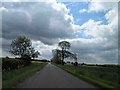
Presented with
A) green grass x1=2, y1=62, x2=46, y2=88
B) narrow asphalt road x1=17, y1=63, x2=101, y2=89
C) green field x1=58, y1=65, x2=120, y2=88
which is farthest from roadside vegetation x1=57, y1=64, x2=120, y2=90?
green grass x1=2, y1=62, x2=46, y2=88

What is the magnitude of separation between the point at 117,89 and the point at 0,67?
2825 centimetres

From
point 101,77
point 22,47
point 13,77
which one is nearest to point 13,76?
point 13,77

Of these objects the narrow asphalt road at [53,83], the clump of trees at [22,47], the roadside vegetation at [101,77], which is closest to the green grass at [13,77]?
the narrow asphalt road at [53,83]

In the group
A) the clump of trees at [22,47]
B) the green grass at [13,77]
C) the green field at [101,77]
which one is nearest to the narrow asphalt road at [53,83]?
the green grass at [13,77]

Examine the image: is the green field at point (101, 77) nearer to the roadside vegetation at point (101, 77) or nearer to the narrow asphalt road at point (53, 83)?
the roadside vegetation at point (101, 77)

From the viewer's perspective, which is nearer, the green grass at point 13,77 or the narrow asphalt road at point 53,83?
the narrow asphalt road at point 53,83

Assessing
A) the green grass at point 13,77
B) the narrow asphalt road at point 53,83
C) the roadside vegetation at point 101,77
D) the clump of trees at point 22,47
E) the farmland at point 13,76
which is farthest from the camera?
the clump of trees at point 22,47

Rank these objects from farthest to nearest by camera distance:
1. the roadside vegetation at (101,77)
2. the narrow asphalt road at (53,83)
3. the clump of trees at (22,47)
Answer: the clump of trees at (22,47)
the roadside vegetation at (101,77)
the narrow asphalt road at (53,83)

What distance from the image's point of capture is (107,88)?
1764 centimetres

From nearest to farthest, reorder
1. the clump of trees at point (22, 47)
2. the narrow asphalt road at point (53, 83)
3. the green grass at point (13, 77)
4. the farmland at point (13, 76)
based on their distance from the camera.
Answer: the narrow asphalt road at point (53, 83) → the green grass at point (13, 77) → the farmland at point (13, 76) → the clump of trees at point (22, 47)

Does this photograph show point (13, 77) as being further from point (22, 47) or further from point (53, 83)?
point (22, 47)

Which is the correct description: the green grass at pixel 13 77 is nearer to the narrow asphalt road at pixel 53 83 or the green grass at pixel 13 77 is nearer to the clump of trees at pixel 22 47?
the narrow asphalt road at pixel 53 83

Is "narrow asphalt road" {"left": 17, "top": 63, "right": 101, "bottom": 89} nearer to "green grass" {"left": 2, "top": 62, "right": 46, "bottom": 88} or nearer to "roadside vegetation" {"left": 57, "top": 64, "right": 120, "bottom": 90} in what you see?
"green grass" {"left": 2, "top": 62, "right": 46, "bottom": 88}

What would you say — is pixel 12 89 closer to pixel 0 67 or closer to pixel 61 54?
pixel 0 67
